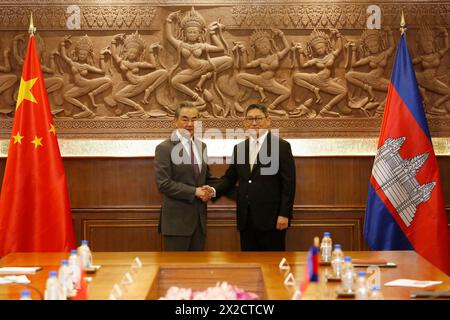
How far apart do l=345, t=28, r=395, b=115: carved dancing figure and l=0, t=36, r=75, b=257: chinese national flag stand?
2.57 m

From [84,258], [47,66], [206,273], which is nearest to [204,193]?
[206,273]

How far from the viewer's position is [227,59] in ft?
19.6

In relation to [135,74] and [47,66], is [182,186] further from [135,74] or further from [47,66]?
[47,66]

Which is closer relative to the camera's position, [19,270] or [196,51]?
[19,270]

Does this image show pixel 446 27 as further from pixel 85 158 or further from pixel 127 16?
pixel 85 158

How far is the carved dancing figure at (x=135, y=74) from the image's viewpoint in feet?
19.6

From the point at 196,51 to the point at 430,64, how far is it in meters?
2.02

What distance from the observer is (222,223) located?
5.77 meters

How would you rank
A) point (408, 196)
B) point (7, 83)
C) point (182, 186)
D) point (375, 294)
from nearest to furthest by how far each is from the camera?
point (375, 294) → point (182, 186) → point (408, 196) → point (7, 83)

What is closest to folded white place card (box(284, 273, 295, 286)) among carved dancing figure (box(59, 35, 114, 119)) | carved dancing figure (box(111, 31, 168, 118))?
carved dancing figure (box(111, 31, 168, 118))

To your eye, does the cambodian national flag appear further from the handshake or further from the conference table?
the conference table
